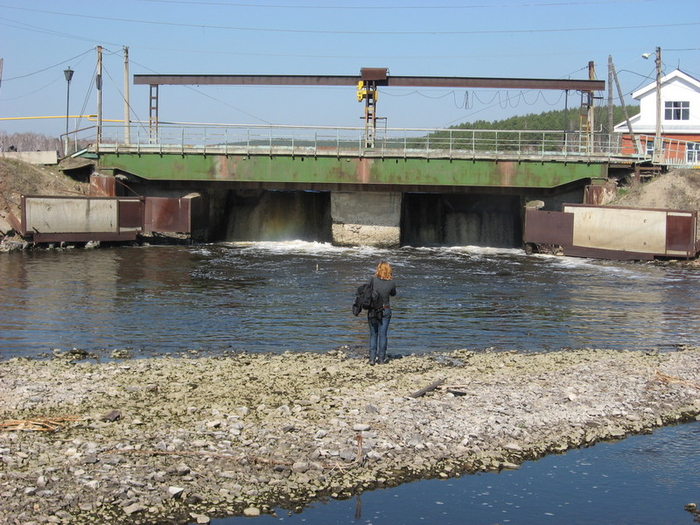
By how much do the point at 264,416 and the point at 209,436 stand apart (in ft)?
3.87

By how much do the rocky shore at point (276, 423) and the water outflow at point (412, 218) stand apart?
3135cm

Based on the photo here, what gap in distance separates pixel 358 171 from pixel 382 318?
28851 mm

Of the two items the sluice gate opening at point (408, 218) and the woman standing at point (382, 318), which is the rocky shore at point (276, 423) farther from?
the sluice gate opening at point (408, 218)

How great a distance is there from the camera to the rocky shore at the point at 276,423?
992cm

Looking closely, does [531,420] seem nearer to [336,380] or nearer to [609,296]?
[336,380]

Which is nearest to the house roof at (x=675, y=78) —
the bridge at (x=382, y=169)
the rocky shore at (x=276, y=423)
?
the bridge at (x=382, y=169)

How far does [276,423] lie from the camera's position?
12164 mm

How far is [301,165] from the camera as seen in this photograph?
4438cm

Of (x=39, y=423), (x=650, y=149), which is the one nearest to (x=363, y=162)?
(x=650, y=149)

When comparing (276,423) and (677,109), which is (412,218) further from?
(276,423)

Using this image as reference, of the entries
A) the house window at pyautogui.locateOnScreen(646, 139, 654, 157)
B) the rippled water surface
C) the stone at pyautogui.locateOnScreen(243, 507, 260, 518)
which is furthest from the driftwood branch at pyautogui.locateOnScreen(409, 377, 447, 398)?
the house window at pyautogui.locateOnScreen(646, 139, 654, 157)

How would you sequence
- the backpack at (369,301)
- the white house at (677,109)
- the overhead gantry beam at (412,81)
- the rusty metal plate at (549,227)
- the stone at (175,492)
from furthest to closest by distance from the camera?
1. the white house at (677,109)
2. the overhead gantry beam at (412,81)
3. the rusty metal plate at (549,227)
4. the backpack at (369,301)
5. the stone at (175,492)

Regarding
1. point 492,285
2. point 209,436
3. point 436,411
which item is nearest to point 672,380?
point 436,411

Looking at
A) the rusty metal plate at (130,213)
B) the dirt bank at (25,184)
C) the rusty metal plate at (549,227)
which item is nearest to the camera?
the rusty metal plate at (549,227)
